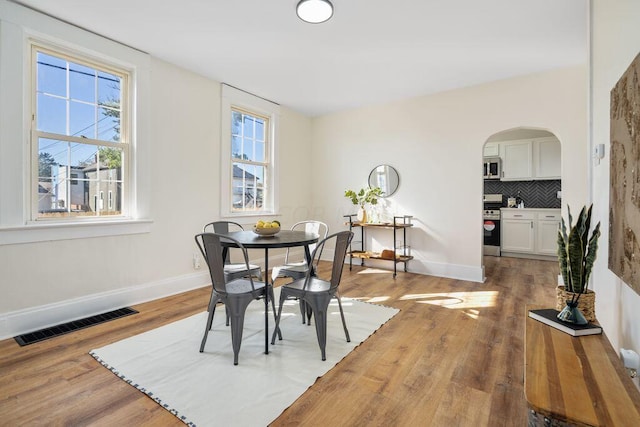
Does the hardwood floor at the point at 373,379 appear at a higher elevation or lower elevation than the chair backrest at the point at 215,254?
lower

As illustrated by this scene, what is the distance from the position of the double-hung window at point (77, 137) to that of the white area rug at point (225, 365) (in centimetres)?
151

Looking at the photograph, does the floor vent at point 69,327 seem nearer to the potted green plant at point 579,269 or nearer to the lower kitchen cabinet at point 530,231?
the potted green plant at point 579,269

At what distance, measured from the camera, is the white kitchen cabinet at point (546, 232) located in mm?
5776

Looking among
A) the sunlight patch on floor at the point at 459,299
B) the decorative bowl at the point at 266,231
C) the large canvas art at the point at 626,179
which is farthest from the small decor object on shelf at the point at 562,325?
the decorative bowl at the point at 266,231

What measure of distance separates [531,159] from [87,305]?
750 centimetres

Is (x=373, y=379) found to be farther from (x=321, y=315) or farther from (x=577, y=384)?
(x=577, y=384)

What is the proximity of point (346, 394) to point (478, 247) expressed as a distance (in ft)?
11.0

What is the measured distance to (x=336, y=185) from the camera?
18.7ft

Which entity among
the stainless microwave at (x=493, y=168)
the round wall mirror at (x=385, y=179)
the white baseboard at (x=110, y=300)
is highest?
the stainless microwave at (x=493, y=168)

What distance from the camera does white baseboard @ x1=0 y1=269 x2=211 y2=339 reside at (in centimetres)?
255

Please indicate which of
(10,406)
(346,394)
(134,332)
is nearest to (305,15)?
(346,394)

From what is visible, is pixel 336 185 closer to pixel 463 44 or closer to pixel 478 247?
pixel 478 247

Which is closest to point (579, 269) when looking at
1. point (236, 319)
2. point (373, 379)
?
point (373, 379)

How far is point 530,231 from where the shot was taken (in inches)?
239
